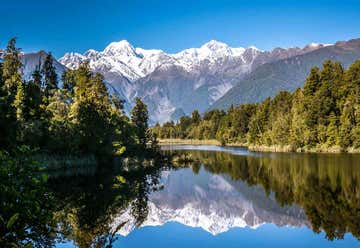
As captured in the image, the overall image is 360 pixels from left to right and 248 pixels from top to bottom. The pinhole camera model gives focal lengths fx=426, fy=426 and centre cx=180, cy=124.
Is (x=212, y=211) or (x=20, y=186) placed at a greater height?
(x=20, y=186)

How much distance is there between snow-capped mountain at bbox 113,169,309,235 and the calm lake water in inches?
1.8

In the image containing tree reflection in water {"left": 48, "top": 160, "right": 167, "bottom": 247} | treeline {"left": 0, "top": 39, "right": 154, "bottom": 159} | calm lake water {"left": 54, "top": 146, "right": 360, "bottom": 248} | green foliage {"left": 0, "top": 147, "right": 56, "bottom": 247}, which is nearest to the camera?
green foliage {"left": 0, "top": 147, "right": 56, "bottom": 247}

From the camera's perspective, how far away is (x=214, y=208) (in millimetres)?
29625

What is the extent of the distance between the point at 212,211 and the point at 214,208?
1.43 meters

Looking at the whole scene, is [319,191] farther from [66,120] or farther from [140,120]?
[140,120]

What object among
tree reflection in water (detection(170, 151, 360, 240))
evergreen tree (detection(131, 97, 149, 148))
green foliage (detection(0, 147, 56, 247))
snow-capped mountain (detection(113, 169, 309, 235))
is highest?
evergreen tree (detection(131, 97, 149, 148))

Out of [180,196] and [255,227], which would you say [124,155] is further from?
[255,227]

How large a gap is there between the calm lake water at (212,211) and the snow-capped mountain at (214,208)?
1.8 inches

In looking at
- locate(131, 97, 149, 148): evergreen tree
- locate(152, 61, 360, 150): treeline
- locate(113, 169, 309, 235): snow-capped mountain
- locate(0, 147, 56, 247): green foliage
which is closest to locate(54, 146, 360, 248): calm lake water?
locate(113, 169, 309, 235): snow-capped mountain

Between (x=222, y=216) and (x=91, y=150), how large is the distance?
34.1 m

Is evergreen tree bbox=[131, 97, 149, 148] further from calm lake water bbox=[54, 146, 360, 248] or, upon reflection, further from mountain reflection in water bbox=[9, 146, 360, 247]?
calm lake water bbox=[54, 146, 360, 248]

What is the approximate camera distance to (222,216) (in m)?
26.2

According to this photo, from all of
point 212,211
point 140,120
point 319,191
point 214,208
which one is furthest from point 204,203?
point 140,120

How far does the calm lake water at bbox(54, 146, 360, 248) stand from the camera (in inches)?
757
